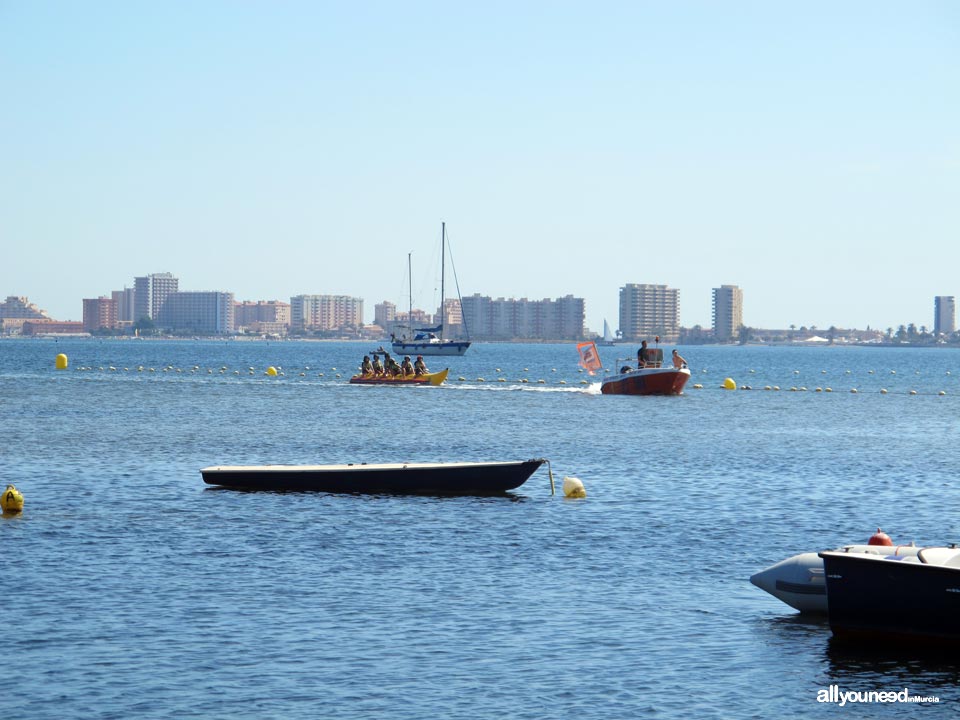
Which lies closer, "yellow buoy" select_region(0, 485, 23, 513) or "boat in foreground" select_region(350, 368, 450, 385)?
"yellow buoy" select_region(0, 485, 23, 513)

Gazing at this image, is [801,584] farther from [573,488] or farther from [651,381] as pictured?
[651,381]

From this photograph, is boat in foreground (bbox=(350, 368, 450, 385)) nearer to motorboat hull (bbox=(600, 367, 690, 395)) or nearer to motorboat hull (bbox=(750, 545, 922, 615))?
motorboat hull (bbox=(600, 367, 690, 395))

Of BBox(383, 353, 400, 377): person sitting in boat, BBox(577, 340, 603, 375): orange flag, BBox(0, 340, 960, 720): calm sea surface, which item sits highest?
BBox(577, 340, 603, 375): orange flag

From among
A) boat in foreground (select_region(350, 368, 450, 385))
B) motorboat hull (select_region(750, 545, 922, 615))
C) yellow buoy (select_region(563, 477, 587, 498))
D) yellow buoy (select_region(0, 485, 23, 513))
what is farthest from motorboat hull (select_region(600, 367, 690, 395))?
motorboat hull (select_region(750, 545, 922, 615))

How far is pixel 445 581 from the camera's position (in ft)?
89.9

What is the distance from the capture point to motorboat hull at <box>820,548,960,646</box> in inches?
869

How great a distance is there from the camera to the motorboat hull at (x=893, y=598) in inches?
869

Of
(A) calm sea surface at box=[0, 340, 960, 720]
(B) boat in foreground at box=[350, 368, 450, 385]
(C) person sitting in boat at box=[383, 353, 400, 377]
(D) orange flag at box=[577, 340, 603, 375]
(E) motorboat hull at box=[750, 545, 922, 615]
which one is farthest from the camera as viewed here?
(B) boat in foreground at box=[350, 368, 450, 385]

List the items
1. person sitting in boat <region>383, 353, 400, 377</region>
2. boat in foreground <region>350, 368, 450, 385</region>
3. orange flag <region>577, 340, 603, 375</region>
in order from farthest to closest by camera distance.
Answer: boat in foreground <region>350, 368, 450, 385</region> → person sitting in boat <region>383, 353, 400, 377</region> → orange flag <region>577, 340, 603, 375</region>

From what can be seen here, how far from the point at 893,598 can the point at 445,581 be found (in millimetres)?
9005

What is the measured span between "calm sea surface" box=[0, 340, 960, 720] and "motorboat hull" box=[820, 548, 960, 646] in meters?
0.59

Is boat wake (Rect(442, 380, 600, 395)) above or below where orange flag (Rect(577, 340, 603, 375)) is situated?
below

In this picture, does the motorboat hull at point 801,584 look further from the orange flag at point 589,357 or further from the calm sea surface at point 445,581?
the orange flag at point 589,357

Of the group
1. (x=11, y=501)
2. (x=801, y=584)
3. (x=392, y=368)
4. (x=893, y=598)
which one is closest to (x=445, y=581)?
(x=801, y=584)
